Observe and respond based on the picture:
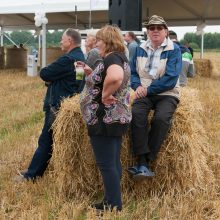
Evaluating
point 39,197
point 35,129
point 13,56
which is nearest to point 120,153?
point 39,197

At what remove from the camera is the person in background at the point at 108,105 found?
3652mm

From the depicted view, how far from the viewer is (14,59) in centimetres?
2259

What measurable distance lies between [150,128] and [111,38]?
969 millimetres

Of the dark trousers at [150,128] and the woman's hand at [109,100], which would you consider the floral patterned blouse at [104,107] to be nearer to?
the woman's hand at [109,100]

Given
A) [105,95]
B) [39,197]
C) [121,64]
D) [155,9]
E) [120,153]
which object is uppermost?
[155,9]

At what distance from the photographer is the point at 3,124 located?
7.50 meters

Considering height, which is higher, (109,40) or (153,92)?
(109,40)

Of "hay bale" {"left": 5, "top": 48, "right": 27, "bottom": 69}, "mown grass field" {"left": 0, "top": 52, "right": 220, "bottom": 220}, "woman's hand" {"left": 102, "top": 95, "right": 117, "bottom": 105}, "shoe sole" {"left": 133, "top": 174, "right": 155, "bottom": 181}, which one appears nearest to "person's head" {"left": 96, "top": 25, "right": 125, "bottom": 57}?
"woman's hand" {"left": 102, "top": 95, "right": 117, "bottom": 105}

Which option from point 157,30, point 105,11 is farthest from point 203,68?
point 157,30

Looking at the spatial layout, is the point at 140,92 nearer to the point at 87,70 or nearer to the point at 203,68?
the point at 87,70

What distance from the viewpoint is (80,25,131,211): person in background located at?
Answer: 144 inches

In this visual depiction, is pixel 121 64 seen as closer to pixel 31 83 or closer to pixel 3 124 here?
pixel 3 124

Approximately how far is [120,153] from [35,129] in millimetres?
3033

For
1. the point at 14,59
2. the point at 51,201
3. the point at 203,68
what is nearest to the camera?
the point at 51,201
